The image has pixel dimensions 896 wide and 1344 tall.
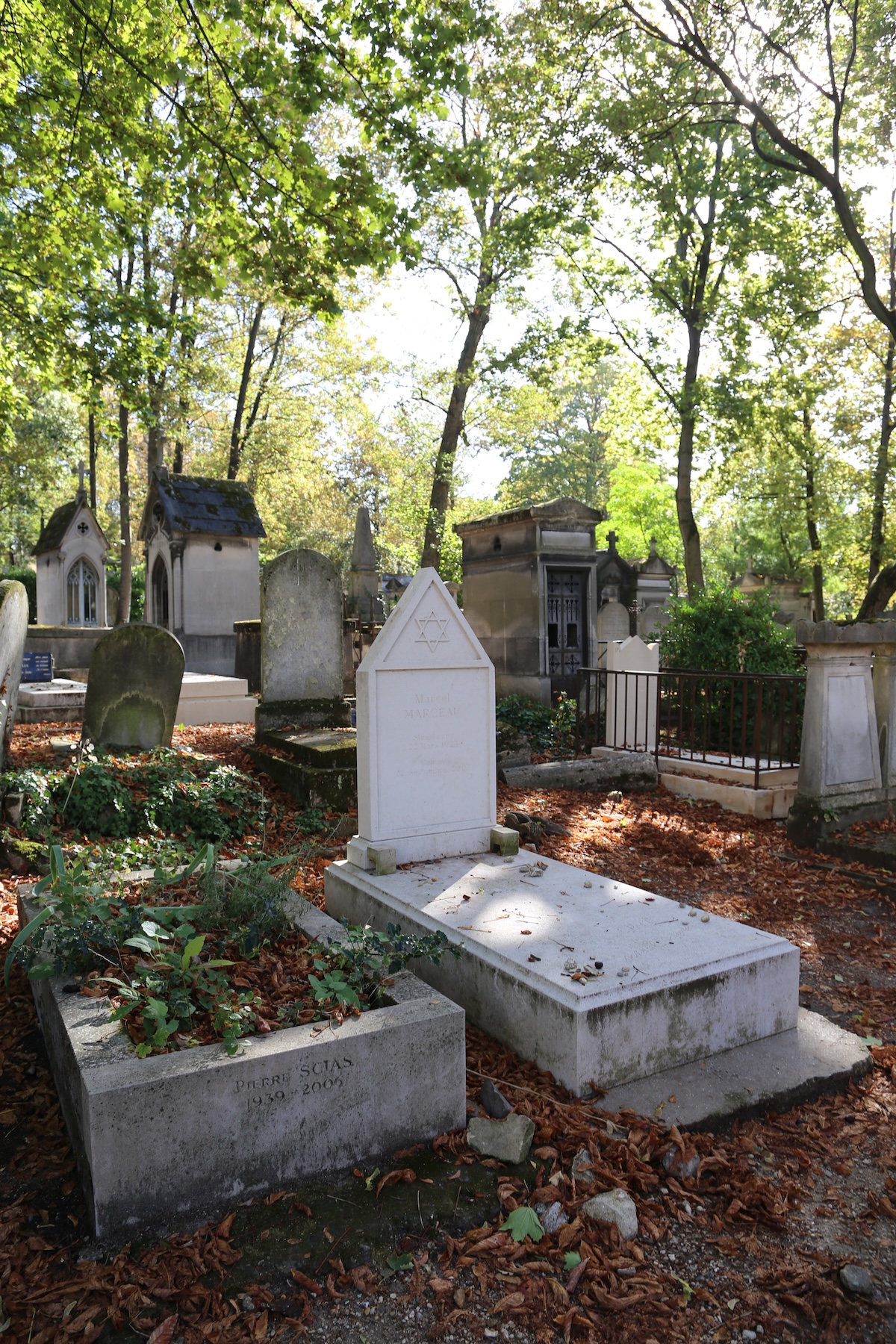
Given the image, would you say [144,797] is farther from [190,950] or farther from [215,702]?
[215,702]

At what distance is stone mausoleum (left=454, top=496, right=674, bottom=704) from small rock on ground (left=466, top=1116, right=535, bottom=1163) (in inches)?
390

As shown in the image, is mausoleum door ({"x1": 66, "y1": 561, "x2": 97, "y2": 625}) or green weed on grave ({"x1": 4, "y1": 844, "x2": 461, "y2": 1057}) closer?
green weed on grave ({"x1": 4, "y1": 844, "x2": 461, "y2": 1057})

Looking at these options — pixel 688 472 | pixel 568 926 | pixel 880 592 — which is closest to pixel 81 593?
pixel 688 472

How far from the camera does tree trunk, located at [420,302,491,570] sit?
19359 millimetres

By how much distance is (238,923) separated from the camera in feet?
11.5

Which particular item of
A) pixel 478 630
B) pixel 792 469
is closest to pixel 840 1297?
pixel 478 630

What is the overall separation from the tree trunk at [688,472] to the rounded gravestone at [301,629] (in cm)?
855

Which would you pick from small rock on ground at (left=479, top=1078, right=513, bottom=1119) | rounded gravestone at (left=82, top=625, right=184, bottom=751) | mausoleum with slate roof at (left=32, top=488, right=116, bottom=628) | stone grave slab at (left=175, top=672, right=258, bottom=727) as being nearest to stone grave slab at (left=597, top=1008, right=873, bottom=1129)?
small rock on ground at (left=479, top=1078, right=513, bottom=1119)

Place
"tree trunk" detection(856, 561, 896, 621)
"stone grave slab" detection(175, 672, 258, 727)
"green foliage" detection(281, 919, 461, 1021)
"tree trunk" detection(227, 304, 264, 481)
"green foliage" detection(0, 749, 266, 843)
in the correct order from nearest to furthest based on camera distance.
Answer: "green foliage" detection(281, 919, 461, 1021), "green foliage" detection(0, 749, 266, 843), "stone grave slab" detection(175, 672, 258, 727), "tree trunk" detection(856, 561, 896, 621), "tree trunk" detection(227, 304, 264, 481)

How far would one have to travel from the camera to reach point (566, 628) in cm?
1326

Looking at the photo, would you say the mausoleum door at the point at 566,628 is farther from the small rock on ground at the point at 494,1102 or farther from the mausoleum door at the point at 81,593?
the mausoleum door at the point at 81,593

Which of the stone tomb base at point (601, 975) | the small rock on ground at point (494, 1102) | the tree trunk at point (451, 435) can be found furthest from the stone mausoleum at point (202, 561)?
the small rock on ground at point (494, 1102)

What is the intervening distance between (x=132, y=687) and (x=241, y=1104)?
561 cm

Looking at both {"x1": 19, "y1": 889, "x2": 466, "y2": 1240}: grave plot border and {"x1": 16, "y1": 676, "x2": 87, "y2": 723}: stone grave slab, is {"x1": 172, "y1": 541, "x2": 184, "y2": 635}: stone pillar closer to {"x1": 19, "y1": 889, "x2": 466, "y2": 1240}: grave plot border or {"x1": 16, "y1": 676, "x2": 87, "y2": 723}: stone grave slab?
{"x1": 16, "y1": 676, "x2": 87, "y2": 723}: stone grave slab
